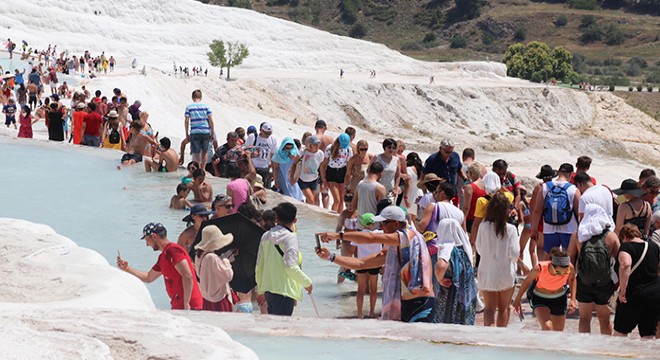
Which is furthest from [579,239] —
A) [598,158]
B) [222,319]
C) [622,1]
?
[622,1]

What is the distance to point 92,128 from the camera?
61.2 feet

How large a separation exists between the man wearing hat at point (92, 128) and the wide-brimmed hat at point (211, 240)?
1027 centimetres

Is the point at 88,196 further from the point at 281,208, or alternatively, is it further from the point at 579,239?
the point at 579,239

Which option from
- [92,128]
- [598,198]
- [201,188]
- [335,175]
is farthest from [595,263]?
[92,128]

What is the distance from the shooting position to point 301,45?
87.3 metres

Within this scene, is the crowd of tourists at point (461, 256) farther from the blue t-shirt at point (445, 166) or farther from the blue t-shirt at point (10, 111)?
the blue t-shirt at point (10, 111)

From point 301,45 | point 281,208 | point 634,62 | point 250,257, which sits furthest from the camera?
point 634,62

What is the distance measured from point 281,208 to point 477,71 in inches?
3216

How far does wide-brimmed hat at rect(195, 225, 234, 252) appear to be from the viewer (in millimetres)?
8703

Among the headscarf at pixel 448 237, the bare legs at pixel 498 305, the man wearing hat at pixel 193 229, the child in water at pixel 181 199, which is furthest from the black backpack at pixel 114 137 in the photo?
the headscarf at pixel 448 237

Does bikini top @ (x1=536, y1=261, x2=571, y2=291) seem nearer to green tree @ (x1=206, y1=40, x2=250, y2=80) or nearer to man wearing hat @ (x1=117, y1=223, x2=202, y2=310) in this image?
man wearing hat @ (x1=117, y1=223, x2=202, y2=310)

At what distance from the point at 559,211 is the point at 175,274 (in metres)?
3.90

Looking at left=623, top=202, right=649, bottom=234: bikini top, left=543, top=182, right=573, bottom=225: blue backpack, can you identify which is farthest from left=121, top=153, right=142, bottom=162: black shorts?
left=623, top=202, right=649, bottom=234: bikini top

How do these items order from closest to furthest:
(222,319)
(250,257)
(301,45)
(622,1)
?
(222,319) < (250,257) < (301,45) < (622,1)
